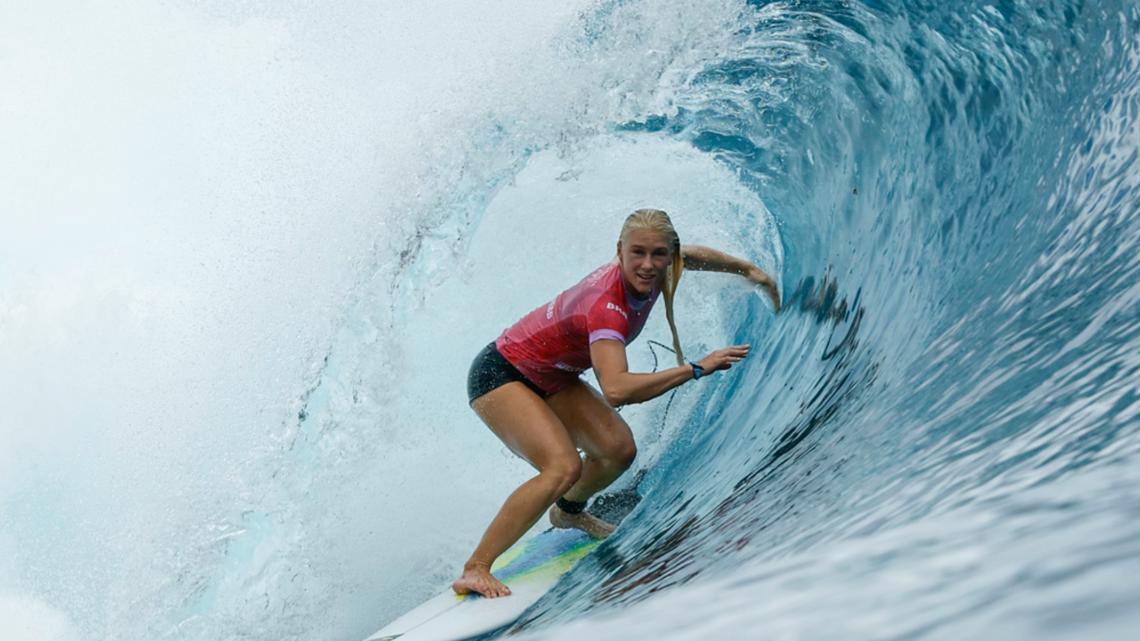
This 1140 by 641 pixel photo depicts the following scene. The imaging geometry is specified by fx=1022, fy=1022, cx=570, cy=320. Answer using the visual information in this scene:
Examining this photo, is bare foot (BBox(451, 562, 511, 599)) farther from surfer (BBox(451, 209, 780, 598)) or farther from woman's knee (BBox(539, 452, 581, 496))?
woman's knee (BBox(539, 452, 581, 496))

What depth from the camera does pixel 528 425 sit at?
335 cm

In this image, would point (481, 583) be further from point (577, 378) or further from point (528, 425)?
point (577, 378)

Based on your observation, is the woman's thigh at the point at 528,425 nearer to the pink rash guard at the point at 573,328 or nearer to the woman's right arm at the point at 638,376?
the pink rash guard at the point at 573,328

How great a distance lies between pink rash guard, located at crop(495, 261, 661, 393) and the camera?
3.12 metres

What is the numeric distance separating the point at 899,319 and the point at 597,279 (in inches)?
→ 39.6

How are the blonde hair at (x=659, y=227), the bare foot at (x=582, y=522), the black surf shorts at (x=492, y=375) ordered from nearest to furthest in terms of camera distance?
the blonde hair at (x=659, y=227) < the black surf shorts at (x=492, y=375) < the bare foot at (x=582, y=522)

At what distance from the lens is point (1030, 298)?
98.3 inches

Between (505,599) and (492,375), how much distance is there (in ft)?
2.43

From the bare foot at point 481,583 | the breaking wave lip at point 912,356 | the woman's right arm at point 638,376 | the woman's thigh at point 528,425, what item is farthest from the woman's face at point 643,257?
the bare foot at point 481,583

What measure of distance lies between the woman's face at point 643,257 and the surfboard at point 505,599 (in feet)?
3.59

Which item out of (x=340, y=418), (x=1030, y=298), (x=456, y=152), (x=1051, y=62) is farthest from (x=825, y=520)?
(x=456, y=152)

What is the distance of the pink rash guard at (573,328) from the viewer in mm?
3119

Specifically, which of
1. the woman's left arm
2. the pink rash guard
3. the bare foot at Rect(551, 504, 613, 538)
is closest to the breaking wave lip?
the bare foot at Rect(551, 504, 613, 538)

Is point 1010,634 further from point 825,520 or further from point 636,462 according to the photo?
point 636,462
